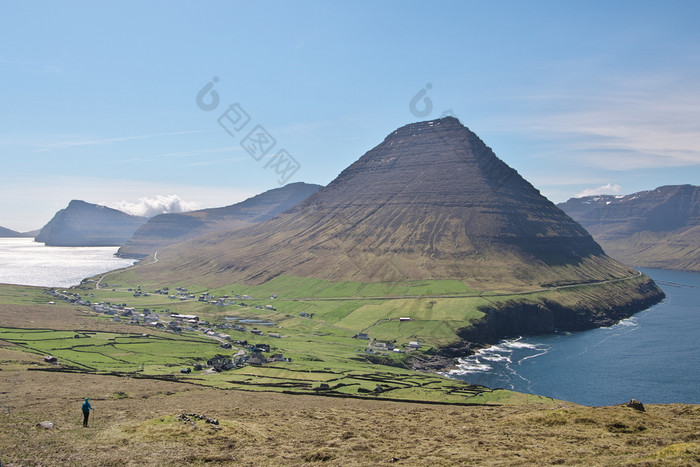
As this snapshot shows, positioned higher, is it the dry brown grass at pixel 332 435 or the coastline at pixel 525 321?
the dry brown grass at pixel 332 435

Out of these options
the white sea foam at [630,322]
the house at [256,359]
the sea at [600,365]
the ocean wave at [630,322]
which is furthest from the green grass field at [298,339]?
the sea at [600,365]

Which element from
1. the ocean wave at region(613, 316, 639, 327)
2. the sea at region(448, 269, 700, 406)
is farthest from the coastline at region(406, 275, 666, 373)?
the sea at region(448, 269, 700, 406)

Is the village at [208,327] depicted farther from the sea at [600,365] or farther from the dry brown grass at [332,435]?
the sea at [600,365]

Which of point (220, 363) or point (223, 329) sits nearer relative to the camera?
point (220, 363)

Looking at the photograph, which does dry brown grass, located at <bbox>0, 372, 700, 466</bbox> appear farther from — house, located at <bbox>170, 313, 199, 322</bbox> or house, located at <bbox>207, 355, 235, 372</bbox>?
house, located at <bbox>170, 313, 199, 322</bbox>

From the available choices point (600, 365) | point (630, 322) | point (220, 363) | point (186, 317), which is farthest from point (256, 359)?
point (630, 322)

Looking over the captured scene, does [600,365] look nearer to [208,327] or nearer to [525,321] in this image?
[525,321]
